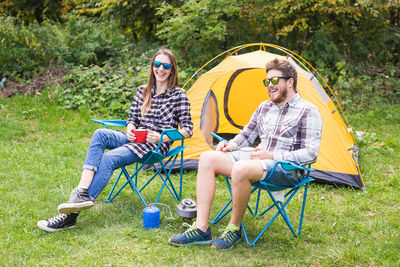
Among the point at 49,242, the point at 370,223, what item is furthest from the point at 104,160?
the point at 370,223

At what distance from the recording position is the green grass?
242 centimetres

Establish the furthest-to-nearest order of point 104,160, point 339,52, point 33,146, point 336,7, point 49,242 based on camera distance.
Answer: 1. point 339,52
2. point 336,7
3. point 33,146
4. point 104,160
5. point 49,242

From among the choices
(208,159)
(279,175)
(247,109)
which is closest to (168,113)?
(208,159)

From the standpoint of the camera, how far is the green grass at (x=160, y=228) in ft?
7.93

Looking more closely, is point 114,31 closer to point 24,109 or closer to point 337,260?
point 24,109

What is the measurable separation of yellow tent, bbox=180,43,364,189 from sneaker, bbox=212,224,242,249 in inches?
57.2

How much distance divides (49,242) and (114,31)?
5.93 metres

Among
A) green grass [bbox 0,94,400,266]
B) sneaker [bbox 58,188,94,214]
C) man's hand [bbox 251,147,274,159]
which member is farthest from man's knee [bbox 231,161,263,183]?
sneaker [bbox 58,188,94,214]

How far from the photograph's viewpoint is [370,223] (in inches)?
117

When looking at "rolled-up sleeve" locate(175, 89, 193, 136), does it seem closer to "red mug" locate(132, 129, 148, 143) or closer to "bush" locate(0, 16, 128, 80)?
"red mug" locate(132, 129, 148, 143)

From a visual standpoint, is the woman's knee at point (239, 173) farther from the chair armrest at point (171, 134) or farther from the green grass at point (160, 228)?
the chair armrest at point (171, 134)

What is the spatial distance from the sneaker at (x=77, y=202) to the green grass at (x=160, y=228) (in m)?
0.18

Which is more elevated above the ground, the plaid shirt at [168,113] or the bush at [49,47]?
the bush at [49,47]

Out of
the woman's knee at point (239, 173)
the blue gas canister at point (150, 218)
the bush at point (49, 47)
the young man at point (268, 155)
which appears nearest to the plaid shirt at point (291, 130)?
the young man at point (268, 155)
